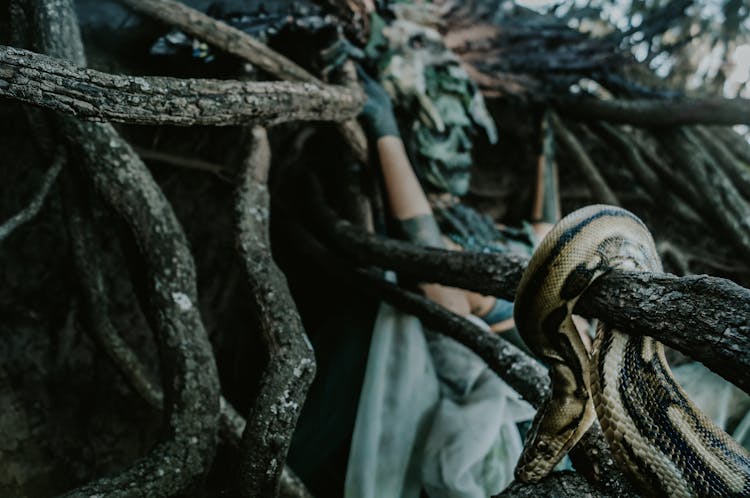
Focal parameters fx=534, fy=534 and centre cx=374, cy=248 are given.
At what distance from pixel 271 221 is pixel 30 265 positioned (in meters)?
1.04

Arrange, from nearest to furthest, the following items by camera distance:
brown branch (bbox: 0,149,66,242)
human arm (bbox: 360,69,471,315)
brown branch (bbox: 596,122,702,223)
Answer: brown branch (bbox: 0,149,66,242) → human arm (bbox: 360,69,471,315) → brown branch (bbox: 596,122,702,223)

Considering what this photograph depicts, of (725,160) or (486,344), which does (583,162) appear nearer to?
(725,160)

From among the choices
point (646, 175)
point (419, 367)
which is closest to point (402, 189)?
point (419, 367)

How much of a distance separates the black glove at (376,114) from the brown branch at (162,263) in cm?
93

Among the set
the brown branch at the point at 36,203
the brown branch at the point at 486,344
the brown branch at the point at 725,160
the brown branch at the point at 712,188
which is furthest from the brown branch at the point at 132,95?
the brown branch at the point at 725,160

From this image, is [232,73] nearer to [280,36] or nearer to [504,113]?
[280,36]

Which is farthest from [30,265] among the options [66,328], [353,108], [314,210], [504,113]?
[504,113]

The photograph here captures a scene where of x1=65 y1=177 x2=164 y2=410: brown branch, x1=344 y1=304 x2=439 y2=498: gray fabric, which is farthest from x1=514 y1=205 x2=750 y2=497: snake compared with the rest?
x1=65 y1=177 x2=164 y2=410: brown branch

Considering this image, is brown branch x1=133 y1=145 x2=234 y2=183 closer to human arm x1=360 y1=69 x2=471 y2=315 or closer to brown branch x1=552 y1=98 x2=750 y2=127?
human arm x1=360 y1=69 x2=471 y2=315

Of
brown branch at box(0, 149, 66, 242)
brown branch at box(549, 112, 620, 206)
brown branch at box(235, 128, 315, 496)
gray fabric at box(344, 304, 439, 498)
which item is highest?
brown branch at box(549, 112, 620, 206)

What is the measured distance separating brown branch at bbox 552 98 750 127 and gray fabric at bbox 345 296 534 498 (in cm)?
164

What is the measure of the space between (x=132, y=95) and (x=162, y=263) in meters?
0.46

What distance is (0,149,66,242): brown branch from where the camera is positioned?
51.3 inches

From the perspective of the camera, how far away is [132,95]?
98 cm
